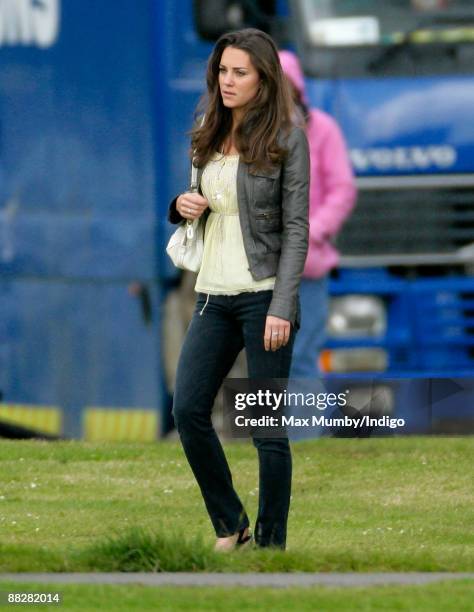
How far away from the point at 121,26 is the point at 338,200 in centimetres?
193

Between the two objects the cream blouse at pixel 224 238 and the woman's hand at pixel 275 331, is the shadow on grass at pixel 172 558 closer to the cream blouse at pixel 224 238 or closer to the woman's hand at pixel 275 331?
the woman's hand at pixel 275 331

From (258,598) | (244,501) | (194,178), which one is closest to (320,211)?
(244,501)

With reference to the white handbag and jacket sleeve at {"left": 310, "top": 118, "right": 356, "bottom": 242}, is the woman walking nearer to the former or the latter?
the white handbag

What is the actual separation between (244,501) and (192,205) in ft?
8.84

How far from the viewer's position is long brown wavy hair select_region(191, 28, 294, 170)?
6.76m

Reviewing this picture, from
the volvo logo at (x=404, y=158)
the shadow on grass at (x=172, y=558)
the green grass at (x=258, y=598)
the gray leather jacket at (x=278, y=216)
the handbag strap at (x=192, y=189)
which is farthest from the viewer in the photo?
the volvo logo at (x=404, y=158)

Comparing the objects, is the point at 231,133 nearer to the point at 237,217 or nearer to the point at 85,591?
the point at 237,217

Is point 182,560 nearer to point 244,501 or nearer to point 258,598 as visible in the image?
point 258,598

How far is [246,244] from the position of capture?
6.79 meters

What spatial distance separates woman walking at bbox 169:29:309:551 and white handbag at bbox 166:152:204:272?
0.03m

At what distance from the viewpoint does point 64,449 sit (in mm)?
10883

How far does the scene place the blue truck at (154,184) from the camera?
11172 mm

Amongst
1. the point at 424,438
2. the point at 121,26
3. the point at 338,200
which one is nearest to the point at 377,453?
the point at 424,438

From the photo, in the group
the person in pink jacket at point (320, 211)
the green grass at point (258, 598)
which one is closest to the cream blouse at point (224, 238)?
the green grass at point (258, 598)
